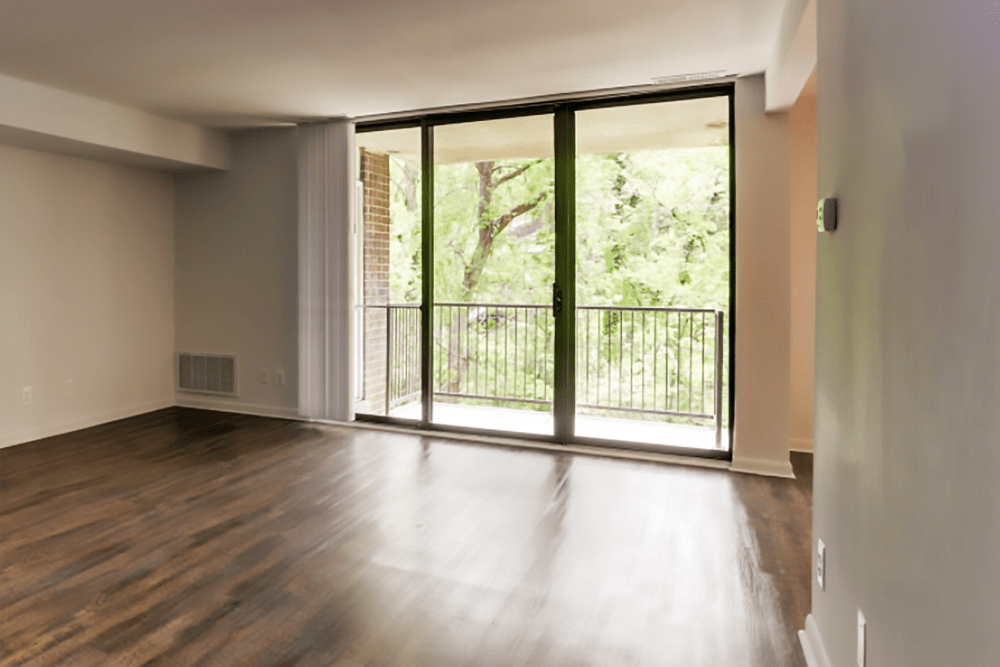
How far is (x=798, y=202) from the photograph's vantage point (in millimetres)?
4152

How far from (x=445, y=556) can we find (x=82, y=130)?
3858mm

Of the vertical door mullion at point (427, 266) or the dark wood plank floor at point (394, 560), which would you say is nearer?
the dark wood plank floor at point (394, 560)

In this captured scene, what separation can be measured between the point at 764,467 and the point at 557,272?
185 cm

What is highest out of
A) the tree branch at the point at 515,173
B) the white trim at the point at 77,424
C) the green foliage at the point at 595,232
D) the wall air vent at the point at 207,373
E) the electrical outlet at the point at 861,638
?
the tree branch at the point at 515,173

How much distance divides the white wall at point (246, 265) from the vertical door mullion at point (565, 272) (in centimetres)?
229

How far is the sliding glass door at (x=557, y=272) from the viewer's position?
4.27 m

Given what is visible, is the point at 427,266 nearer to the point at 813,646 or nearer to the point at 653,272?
the point at 653,272

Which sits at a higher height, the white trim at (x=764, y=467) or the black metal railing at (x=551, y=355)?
the black metal railing at (x=551, y=355)

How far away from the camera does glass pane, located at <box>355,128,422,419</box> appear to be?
521 centimetres

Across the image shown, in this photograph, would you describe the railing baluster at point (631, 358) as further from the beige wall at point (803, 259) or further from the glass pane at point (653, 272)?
the beige wall at point (803, 259)

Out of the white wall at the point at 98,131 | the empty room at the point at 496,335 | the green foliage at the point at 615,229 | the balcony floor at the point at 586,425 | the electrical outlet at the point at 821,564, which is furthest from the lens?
the green foliage at the point at 615,229

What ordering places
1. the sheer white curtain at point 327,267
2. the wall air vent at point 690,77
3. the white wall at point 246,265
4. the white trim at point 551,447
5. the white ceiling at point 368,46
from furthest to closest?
the white wall at point 246,265, the sheer white curtain at point 327,267, the white trim at point 551,447, the wall air vent at point 690,77, the white ceiling at point 368,46

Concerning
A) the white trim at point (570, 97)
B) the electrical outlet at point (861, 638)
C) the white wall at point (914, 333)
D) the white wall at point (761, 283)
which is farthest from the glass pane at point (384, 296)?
the electrical outlet at point (861, 638)

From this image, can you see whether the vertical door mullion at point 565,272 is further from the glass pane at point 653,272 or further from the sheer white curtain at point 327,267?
the sheer white curtain at point 327,267
